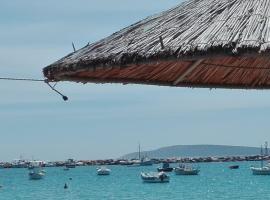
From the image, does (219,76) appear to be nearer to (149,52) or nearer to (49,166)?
(149,52)

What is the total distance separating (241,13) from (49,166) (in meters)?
122

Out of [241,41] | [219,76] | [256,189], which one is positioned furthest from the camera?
[256,189]

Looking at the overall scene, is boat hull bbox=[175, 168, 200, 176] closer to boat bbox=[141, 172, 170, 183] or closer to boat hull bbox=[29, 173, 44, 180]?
boat bbox=[141, 172, 170, 183]

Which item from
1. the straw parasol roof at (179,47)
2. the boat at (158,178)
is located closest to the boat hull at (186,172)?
the boat at (158,178)

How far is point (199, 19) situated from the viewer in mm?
3281

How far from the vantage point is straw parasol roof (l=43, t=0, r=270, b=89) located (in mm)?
2969

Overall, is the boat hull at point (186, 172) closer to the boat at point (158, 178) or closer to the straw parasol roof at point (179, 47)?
the boat at point (158, 178)

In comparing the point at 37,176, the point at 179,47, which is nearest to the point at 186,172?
the point at 37,176

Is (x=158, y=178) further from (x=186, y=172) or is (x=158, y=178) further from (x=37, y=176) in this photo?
(x=37, y=176)

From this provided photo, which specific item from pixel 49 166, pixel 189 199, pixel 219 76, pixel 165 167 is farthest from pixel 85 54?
pixel 49 166

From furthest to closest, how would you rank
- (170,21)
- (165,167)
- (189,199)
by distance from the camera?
1. (165,167)
2. (189,199)
3. (170,21)

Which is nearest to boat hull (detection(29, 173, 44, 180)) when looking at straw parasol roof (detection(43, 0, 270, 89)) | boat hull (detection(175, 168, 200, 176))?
boat hull (detection(175, 168, 200, 176))

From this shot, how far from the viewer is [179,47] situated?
3045mm

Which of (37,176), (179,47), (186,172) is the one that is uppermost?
(186,172)
